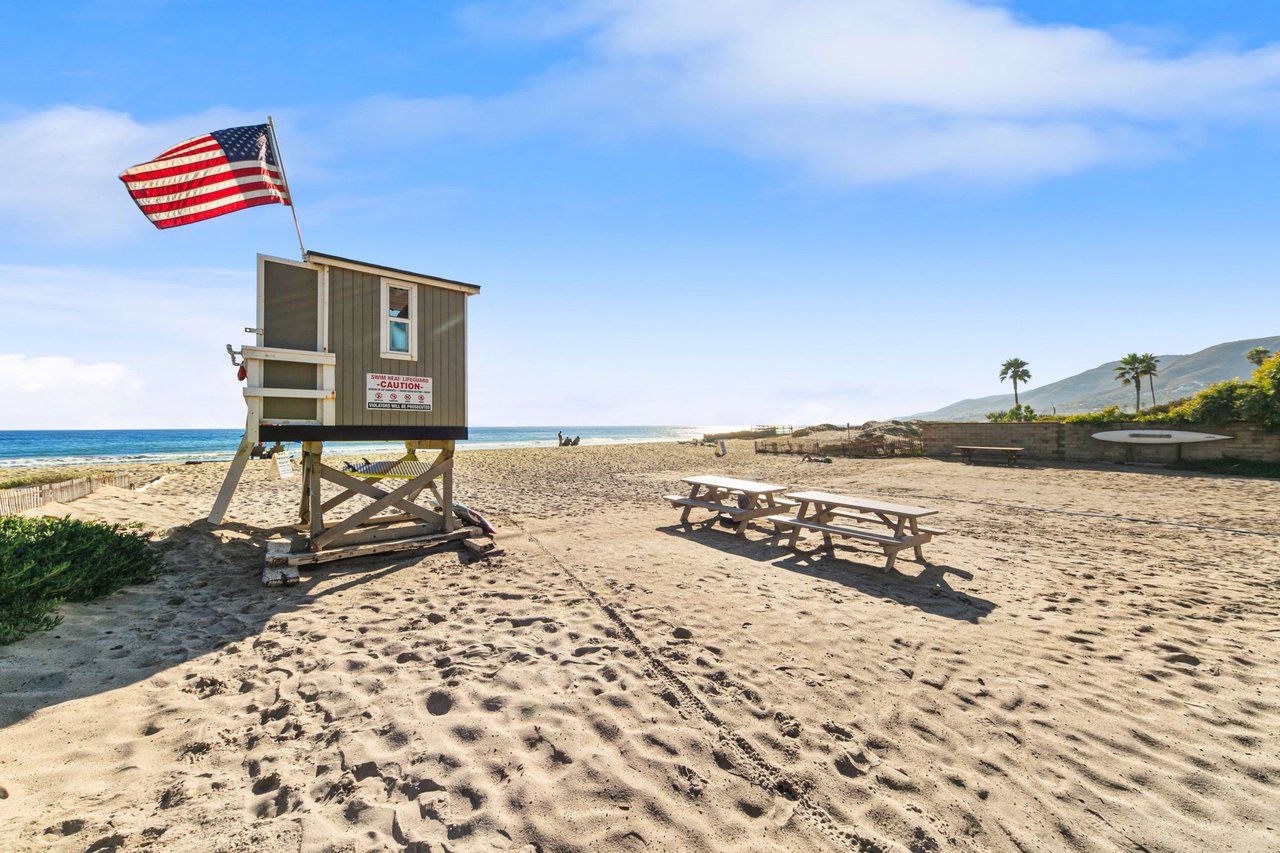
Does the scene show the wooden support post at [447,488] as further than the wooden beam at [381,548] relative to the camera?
Yes

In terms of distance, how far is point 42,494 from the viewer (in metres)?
8.74

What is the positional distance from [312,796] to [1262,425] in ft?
89.0

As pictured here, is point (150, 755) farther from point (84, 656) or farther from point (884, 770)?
point (884, 770)

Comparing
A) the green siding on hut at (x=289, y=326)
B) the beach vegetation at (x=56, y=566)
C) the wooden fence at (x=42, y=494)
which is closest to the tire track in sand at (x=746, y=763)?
the beach vegetation at (x=56, y=566)

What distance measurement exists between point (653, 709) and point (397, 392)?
6.04m

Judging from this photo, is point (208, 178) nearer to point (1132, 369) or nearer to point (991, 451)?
point (991, 451)

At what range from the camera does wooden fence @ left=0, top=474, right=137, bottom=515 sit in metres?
7.77

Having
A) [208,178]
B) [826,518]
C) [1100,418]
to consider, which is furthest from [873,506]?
[1100,418]

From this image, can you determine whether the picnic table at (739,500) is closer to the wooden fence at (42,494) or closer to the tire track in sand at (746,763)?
the tire track in sand at (746,763)

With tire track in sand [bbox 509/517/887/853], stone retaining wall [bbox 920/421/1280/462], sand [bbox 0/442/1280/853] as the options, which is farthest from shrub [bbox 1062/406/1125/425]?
tire track in sand [bbox 509/517/887/853]

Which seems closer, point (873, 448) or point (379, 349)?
point (379, 349)

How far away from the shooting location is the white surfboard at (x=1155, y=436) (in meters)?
18.7

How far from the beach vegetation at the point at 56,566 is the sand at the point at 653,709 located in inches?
8.9

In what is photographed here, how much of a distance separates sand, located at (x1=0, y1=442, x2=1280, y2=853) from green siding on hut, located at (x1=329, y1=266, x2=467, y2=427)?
7.17ft
